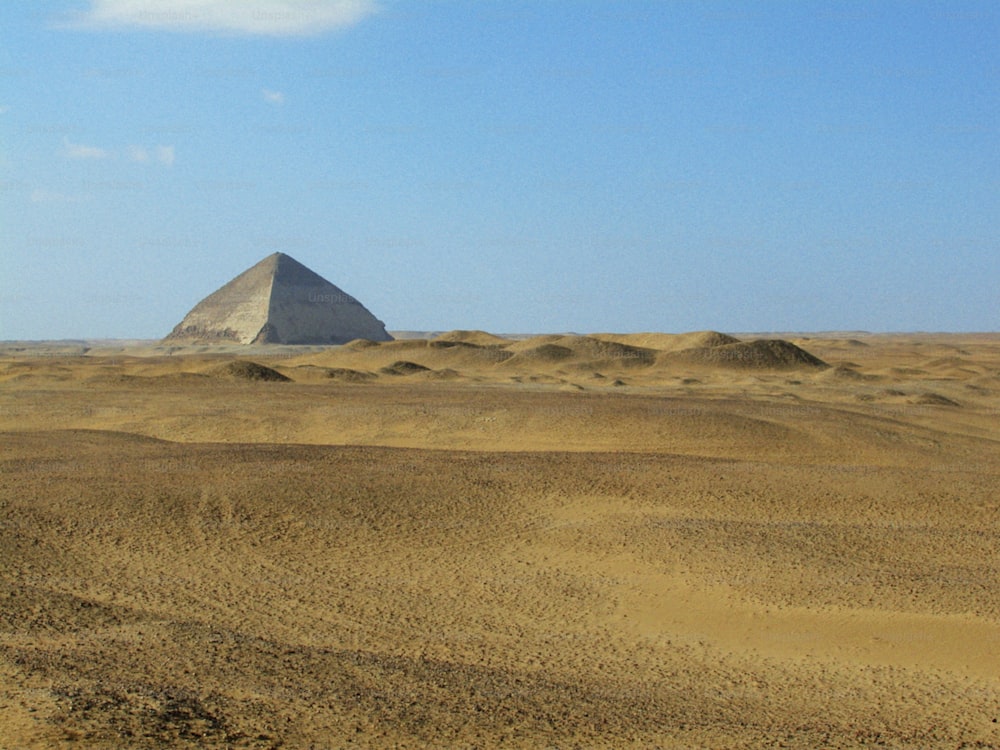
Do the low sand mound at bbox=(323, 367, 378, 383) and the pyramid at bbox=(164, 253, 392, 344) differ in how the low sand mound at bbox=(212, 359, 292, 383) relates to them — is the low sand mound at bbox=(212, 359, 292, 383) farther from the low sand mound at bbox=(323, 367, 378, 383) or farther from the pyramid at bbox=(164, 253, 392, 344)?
the pyramid at bbox=(164, 253, 392, 344)

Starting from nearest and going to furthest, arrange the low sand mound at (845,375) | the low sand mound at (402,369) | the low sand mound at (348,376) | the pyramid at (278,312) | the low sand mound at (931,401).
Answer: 1. the low sand mound at (931,401)
2. the low sand mound at (348,376)
3. the low sand mound at (845,375)
4. the low sand mound at (402,369)
5. the pyramid at (278,312)

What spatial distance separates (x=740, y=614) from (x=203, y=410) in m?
14.8

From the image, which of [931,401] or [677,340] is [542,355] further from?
[931,401]

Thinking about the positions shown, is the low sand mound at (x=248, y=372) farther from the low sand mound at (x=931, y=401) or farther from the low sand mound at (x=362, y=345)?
the low sand mound at (x=362, y=345)

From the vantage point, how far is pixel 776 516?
34.2 feet

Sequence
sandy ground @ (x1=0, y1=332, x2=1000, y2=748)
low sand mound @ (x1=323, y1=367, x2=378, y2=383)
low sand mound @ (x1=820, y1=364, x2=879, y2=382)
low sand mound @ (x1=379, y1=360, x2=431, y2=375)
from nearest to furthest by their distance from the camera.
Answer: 1. sandy ground @ (x1=0, y1=332, x2=1000, y2=748)
2. low sand mound @ (x1=323, y1=367, x2=378, y2=383)
3. low sand mound @ (x1=820, y1=364, x2=879, y2=382)
4. low sand mound @ (x1=379, y1=360, x2=431, y2=375)

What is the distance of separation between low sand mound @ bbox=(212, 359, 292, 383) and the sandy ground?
1582 centimetres

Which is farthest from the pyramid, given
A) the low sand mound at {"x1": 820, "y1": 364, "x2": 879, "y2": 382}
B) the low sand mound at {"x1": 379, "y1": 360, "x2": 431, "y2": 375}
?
the low sand mound at {"x1": 820, "y1": 364, "x2": 879, "y2": 382}

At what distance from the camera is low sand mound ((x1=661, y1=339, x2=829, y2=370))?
42.0 m

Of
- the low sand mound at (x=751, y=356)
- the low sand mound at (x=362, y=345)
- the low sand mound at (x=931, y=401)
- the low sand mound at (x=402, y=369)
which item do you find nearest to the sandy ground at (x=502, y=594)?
the low sand mound at (x=931, y=401)

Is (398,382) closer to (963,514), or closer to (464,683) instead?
(963,514)

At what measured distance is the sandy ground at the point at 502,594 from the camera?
5.14 metres

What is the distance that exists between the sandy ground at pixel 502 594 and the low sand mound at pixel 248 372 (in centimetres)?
1582

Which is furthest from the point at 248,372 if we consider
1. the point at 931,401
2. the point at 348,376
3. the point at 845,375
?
the point at 845,375
